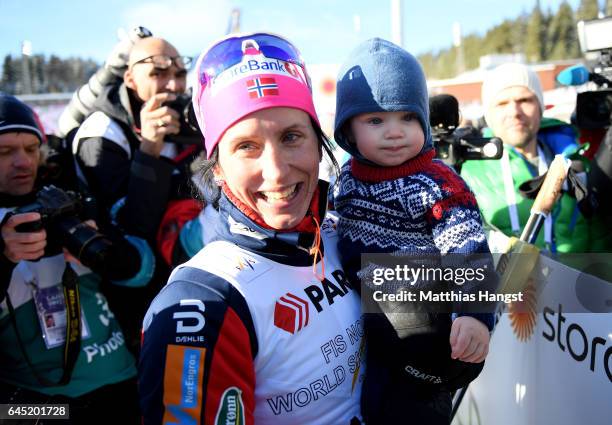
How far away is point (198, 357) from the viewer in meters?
1.12

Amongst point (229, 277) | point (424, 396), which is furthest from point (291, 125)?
point (424, 396)

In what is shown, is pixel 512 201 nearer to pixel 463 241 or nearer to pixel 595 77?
pixel 595 77

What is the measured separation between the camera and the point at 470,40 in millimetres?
89750

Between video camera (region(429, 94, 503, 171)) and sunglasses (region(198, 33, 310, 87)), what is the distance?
1.16 metres

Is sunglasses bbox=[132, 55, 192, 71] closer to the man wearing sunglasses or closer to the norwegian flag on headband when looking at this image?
the man wearing sunglasses

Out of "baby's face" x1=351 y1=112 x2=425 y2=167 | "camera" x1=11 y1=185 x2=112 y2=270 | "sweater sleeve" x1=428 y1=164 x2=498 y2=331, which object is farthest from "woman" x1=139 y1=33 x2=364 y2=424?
"camera" x1=11 y1=185 x2=112 y2=270

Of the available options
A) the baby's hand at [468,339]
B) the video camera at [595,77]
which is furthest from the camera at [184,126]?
the video camera at [595,77]

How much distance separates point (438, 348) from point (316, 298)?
41 centimetres

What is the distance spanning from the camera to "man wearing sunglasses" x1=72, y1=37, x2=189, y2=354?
238 centimetres

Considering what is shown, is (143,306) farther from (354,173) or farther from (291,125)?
(291,125)

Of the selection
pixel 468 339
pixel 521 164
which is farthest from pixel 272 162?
pixel 521 164

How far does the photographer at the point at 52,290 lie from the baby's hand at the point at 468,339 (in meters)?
1.47

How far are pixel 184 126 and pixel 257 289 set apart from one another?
1.60 meters

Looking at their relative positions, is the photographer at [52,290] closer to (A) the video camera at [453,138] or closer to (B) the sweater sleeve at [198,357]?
(B) the sweater sleeve at [198,357]
